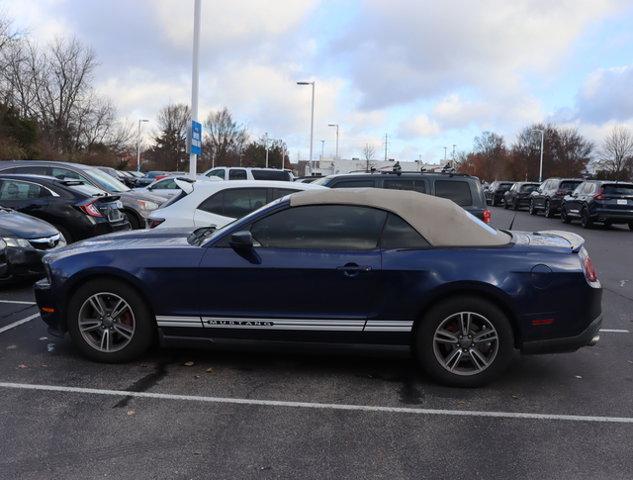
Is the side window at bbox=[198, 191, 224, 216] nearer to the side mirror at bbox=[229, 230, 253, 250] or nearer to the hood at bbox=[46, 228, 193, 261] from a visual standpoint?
the hood at bbox=[46, 228, 193, 261]

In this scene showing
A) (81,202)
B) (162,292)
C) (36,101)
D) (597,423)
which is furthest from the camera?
(36,101)

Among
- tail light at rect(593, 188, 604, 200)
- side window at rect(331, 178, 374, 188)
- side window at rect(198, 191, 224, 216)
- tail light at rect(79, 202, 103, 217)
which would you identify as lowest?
tail light at rect(79, 202, 103, 217)

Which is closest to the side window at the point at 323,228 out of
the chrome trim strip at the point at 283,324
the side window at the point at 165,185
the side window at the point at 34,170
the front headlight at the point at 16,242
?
the chrome trim strip at the point at 283,324

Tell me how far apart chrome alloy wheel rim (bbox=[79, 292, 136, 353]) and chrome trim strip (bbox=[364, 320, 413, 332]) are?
A: 199 centimetres

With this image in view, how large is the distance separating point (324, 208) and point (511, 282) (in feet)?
5.23

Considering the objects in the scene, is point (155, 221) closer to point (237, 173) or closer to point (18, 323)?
point (18, 323)

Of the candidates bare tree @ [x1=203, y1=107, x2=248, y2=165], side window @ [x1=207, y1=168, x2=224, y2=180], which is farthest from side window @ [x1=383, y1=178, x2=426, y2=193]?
bare tree @ [x1=203, y1=107, x2=248, y2=165]

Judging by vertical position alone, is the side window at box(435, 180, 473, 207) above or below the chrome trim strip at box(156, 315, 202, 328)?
above

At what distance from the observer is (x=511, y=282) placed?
450cm

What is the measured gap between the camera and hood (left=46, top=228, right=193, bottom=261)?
4965 mm

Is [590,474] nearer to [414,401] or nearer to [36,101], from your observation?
[414,401]

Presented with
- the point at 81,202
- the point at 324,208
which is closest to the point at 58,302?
the point at 324,208

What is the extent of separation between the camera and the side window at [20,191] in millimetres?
10016

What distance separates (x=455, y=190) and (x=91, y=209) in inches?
241
